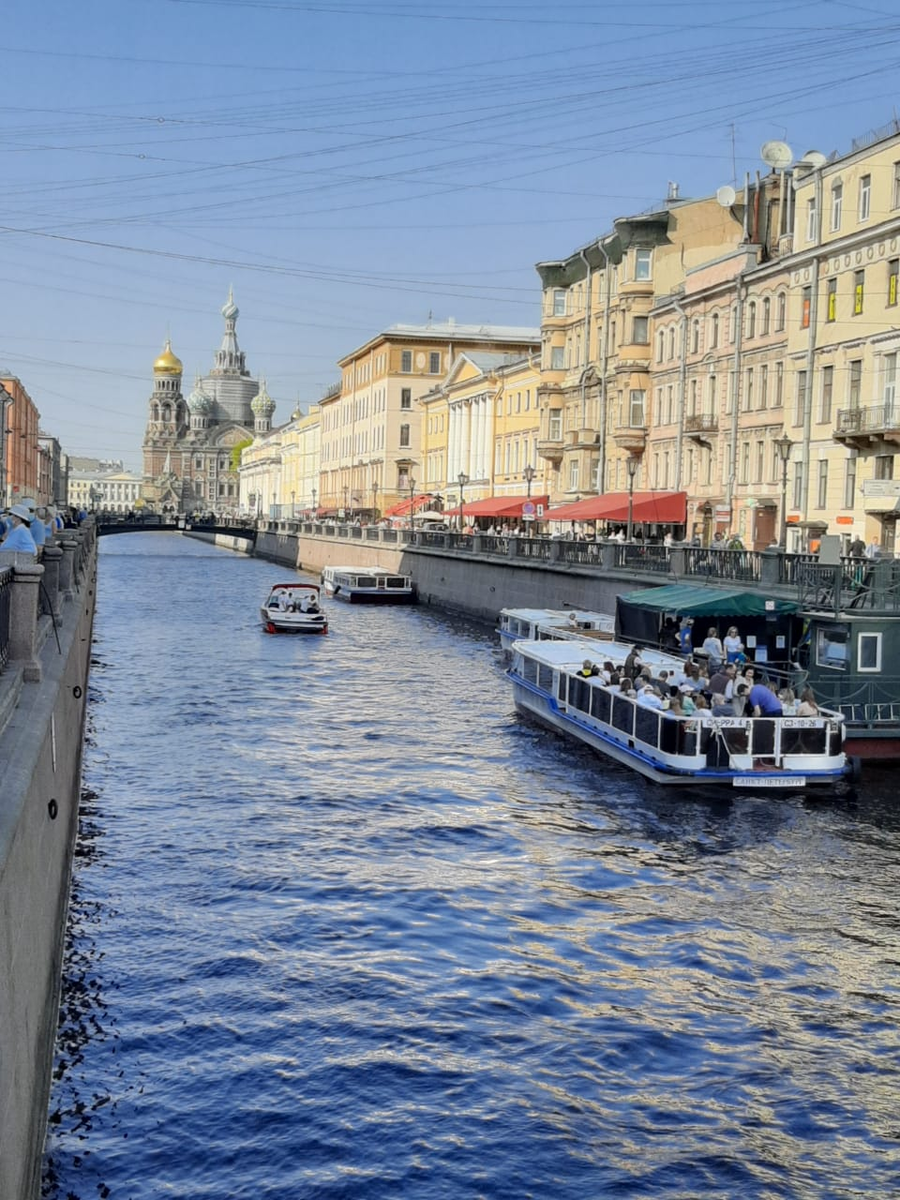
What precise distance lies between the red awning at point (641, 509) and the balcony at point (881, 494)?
11.9 m

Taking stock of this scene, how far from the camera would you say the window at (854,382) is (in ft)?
153

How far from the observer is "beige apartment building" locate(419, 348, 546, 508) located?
3408 inches

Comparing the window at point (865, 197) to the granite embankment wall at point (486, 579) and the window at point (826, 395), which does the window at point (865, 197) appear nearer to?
the window at point (826, 395)

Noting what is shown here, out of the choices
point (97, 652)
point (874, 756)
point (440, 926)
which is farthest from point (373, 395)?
point (440, 926)

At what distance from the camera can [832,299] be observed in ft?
160

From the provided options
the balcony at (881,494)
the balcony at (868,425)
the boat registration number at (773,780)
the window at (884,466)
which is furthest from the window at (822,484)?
the boat registration number at (773,780)

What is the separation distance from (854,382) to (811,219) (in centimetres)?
664

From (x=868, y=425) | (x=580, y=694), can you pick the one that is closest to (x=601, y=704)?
(x=580, y=694)

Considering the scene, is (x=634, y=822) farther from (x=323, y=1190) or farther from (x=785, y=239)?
(x=785, y=239)

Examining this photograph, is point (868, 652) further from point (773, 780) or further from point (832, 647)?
point (773, 780)

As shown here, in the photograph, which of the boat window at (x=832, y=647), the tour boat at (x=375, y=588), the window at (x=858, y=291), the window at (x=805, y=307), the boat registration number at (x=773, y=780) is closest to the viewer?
the boat registration number at (x=773, y=780)

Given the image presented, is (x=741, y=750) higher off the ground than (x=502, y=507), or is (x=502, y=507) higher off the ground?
(x=502, y=507)

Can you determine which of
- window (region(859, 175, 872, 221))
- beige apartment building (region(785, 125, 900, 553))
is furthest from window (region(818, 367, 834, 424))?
window (region(859, 175, 872, 221))

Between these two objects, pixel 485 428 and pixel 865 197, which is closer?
pixel 865 197
